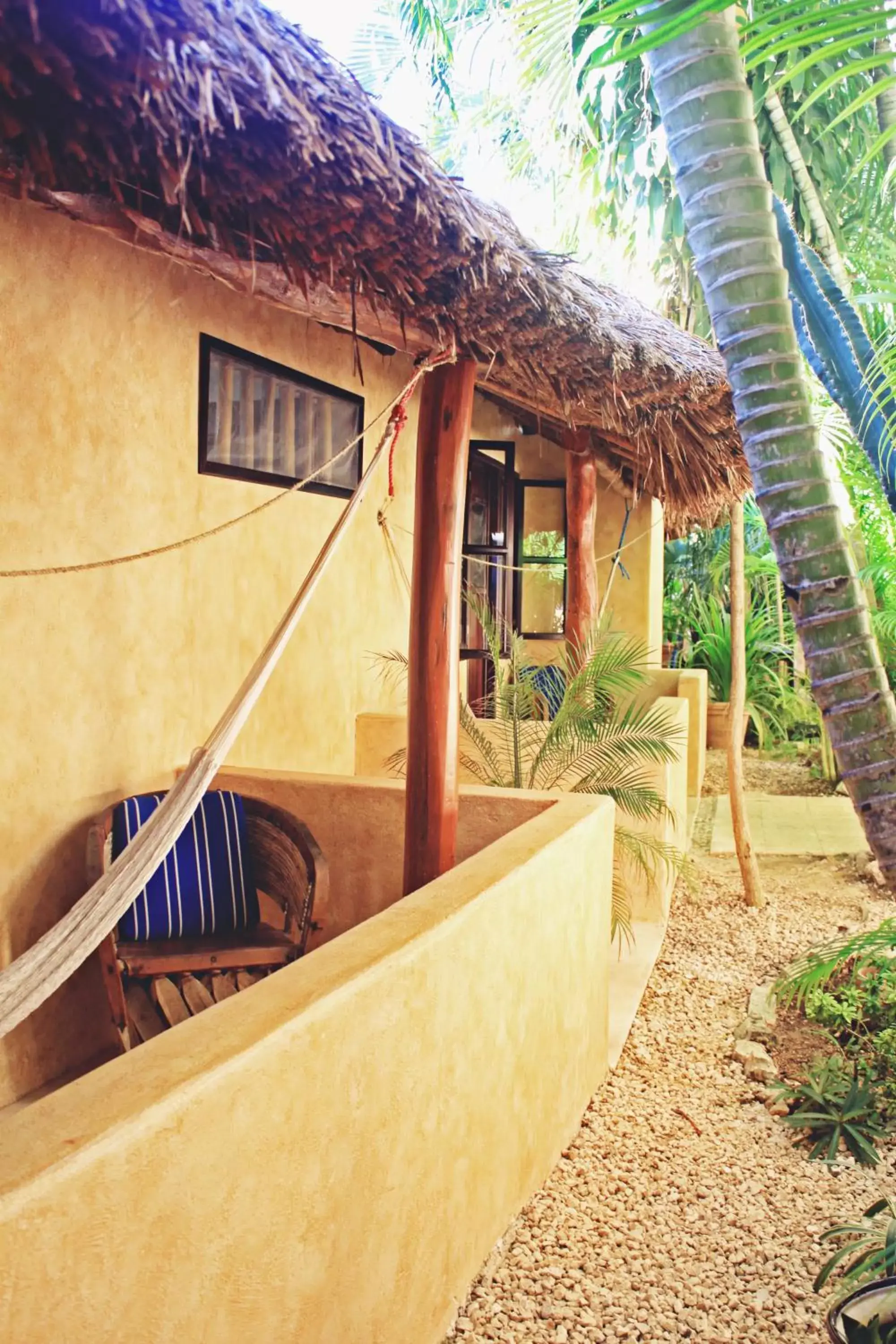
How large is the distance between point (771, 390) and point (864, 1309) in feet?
4.49

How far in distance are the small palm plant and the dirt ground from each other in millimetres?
3572

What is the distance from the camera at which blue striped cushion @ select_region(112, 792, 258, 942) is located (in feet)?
9.14

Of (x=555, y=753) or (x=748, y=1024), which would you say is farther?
(x=555, y=753)

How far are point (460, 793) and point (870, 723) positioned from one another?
1930 mm

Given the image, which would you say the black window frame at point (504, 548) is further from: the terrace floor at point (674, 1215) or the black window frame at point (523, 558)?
the terrace floor at point (674, 1215)

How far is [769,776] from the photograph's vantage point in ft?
27.2

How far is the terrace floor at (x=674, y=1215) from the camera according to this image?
2.10 m

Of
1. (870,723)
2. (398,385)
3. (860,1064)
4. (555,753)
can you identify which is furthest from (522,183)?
(870,723)

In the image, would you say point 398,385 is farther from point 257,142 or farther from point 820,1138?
point 820,1138

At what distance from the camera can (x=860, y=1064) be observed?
3193 millimetres

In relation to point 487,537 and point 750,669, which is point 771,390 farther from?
point 750,669

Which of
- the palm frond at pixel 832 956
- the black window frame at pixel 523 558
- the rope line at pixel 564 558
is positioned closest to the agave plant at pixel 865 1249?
the palm frond at pixel 832 956

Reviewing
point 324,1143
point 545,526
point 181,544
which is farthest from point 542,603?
point 324,1143

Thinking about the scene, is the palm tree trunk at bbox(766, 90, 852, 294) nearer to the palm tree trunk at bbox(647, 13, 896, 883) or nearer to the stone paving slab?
the stone paving slab
